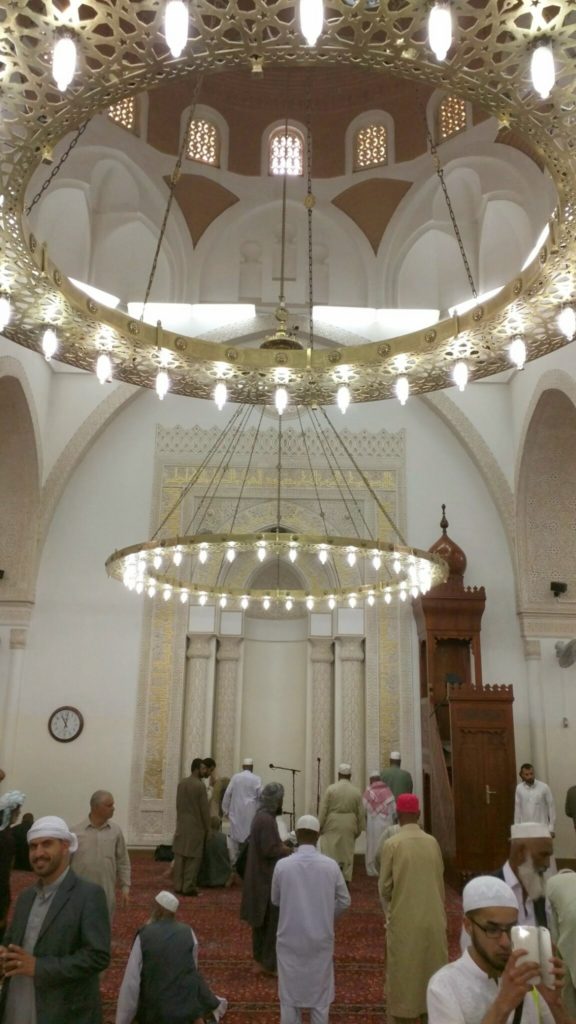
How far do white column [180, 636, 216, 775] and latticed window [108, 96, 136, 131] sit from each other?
19.7 ft

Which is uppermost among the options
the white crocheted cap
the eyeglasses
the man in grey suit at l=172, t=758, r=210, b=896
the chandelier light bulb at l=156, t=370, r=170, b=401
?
the chandelier light bulb at l=156, t=370, r=170, b=401

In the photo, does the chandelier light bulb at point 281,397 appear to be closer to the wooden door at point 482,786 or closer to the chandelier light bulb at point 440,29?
the chandelier light bulb at point 440,29

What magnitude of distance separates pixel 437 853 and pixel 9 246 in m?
3.32

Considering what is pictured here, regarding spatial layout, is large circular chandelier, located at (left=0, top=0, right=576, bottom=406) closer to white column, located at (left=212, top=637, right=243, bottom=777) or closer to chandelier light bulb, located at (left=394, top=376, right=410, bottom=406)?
chandelier light bulb, located at (left=394, top=376, right=410, bottom=406)

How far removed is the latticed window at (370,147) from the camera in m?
9.78

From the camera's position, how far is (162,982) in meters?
2.62

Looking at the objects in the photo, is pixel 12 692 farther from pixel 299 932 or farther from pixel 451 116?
pixel 451 116

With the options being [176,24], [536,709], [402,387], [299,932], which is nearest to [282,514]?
[536,709]

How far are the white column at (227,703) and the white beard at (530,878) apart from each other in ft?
22.3

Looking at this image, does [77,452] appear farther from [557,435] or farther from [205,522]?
[557,435]

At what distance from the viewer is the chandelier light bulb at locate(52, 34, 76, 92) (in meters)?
2.59

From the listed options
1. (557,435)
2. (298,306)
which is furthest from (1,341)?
(557,435)

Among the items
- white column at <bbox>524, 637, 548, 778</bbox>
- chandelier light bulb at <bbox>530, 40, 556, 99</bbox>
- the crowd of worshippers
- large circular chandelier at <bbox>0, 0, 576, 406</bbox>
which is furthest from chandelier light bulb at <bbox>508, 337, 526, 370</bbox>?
white column at <bbox>524, 637, 548, 778</bbox>

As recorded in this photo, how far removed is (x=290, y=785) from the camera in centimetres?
943
